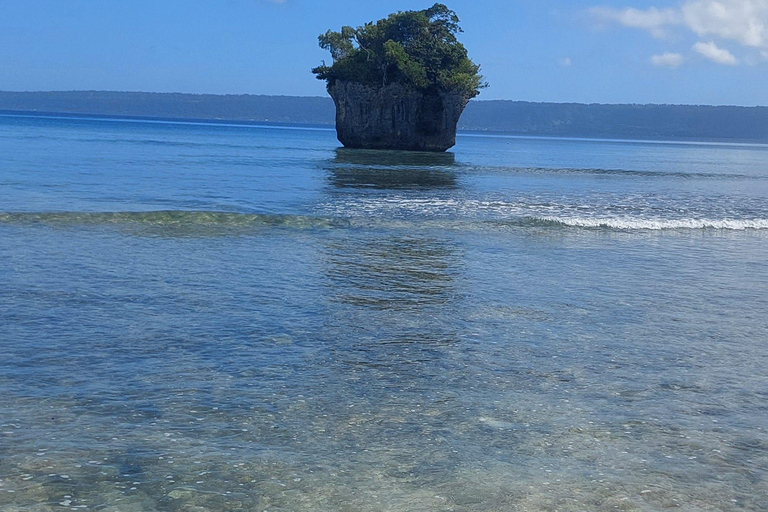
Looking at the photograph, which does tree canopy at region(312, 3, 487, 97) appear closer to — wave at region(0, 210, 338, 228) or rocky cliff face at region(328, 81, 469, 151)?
rocky cliff face at region(328, 81, 469, 151)

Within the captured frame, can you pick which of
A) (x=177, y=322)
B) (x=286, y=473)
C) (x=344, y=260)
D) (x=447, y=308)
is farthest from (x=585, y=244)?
(x=286, y=473)

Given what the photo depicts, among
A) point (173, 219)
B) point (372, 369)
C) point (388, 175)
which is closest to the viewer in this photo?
point (372, 369)

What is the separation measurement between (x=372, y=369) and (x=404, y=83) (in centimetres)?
5604

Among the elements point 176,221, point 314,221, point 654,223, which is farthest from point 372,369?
point 654,223

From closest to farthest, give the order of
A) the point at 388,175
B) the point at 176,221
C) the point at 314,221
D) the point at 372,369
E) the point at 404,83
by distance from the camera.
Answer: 1. the point at 372,369
2. the point at 176,221
3. the point at 314,221
4. the point at 388,175
5. the point at 404,83

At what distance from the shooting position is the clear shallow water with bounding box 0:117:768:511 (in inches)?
189

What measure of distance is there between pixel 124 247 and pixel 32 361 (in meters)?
6.35

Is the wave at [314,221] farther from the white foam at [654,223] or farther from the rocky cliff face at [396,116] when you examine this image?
the rocky cliff face at [396,116]

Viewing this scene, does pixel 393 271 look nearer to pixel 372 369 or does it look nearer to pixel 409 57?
pixel 372 369

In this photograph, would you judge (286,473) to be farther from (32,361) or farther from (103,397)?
(32,361)

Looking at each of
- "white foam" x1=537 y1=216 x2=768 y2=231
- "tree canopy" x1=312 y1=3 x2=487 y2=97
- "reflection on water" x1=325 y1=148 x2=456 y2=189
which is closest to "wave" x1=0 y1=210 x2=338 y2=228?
"white foam" x1=537 y1=216 x2=768 y2=231

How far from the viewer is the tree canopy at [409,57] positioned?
198ft

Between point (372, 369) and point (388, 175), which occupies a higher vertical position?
point (388, 175)

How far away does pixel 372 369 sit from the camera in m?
7.07
